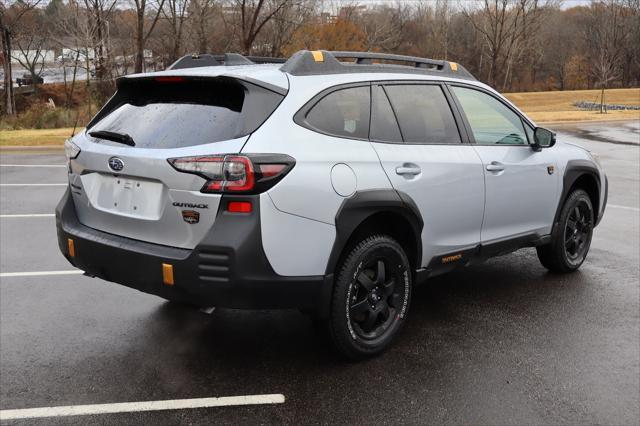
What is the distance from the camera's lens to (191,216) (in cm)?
314

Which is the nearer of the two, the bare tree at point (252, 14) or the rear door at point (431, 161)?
the rear door at point (431, 161)

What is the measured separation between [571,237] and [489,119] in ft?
5.45

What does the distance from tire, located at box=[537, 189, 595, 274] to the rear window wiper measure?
12.4 ft

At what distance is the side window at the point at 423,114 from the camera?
403cm

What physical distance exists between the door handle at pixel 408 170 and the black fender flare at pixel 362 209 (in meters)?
0.14

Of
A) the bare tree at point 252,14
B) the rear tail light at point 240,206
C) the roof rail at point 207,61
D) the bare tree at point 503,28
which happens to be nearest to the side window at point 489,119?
the roof rail at point 207,61

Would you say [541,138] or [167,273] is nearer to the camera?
[167,273]

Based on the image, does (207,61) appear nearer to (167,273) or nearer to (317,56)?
(317,56)

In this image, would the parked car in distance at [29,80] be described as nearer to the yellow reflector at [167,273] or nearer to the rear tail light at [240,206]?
the yellow reflector at [167,273]

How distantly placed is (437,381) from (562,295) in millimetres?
2110

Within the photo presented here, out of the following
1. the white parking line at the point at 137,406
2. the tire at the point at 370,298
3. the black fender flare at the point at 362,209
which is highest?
the black fender flare at the point at 362,209

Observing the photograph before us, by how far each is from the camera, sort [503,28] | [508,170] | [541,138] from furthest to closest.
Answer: [503,28], [541,138], [508,170]

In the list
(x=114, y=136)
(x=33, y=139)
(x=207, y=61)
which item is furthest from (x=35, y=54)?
(x=114, y=136)

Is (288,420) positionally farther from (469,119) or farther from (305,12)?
(305,12)
